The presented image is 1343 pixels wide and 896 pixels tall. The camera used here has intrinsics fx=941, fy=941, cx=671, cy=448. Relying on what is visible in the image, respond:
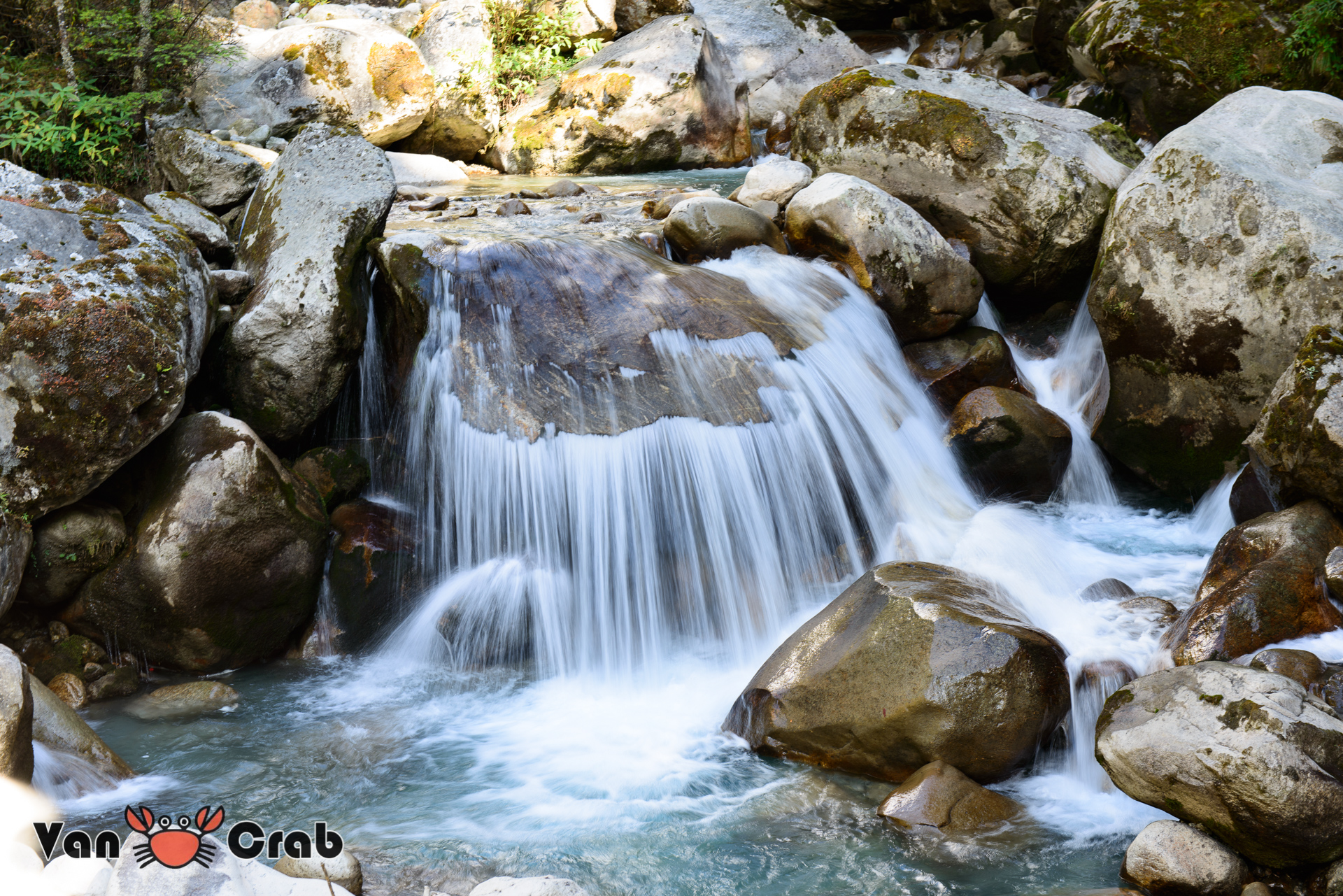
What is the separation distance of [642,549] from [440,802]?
189cm

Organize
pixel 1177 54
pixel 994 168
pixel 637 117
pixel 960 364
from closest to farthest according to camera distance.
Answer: pixel 960 364 → pixel 994 168 → pixel 1177 54 → pixel 637 117

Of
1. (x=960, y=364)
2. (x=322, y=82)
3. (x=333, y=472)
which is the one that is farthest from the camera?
(x=322, y=82)

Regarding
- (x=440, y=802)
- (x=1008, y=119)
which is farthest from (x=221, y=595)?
(x=1008, y=119)

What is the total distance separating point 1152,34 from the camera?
28.3 ft

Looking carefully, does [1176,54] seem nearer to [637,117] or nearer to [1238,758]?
[637,117]

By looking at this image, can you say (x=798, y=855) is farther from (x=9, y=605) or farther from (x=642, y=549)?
(x=9, y=605)

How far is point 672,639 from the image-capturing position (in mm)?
5195

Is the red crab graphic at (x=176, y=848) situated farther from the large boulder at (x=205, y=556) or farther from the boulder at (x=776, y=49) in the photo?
the boulder at (x=776, y=49)

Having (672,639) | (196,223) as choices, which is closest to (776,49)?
(196,223)

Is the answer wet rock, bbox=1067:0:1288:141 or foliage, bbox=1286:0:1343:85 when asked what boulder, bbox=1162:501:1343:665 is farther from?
wet rock, bbox=1067:0:1288:141

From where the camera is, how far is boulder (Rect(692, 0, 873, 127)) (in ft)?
39.7

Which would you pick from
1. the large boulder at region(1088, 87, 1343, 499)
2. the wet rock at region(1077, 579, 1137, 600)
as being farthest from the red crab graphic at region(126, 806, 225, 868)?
the large boulder at region(1088, 87, 1343, 499)

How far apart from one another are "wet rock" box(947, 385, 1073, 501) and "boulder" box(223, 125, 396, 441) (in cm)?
406

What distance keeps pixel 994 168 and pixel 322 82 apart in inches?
285
